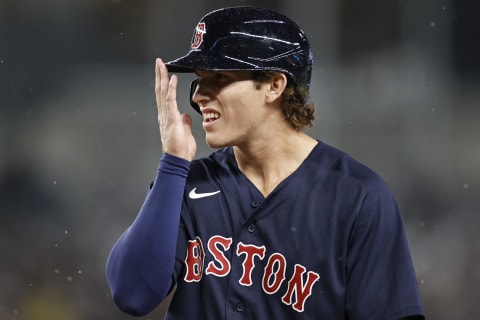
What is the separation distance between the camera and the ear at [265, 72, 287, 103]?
8.17 feet

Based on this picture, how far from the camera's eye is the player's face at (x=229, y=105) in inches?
95.5

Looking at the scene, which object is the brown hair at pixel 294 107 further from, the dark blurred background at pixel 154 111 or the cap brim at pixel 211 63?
the dark blurred background at pixel 154 111

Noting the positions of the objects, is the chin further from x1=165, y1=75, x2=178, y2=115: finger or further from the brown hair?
the brown hair

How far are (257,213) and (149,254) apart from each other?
340mm

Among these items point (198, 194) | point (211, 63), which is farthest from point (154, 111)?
point (211, 63)

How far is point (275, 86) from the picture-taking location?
251cm

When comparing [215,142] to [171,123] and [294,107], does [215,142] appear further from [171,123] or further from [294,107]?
[294,107]

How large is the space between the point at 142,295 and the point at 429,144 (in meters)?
5.41

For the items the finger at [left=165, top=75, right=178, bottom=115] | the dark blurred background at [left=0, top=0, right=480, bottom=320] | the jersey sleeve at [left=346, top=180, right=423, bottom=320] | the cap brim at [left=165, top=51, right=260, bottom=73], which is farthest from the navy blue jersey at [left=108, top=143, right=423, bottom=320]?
the dark blurred background at [left=0, top=0, right=480, bottom=320]

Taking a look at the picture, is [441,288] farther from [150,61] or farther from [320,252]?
[320,252]

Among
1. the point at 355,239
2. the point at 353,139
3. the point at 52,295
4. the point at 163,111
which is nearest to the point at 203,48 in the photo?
the point at 163,111

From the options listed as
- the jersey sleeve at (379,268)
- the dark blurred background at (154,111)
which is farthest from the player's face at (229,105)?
the dark blurred background at (154,111)

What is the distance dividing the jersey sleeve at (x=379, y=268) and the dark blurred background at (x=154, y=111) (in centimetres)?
439

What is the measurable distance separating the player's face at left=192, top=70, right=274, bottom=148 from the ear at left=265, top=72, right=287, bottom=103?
34 millimetres
